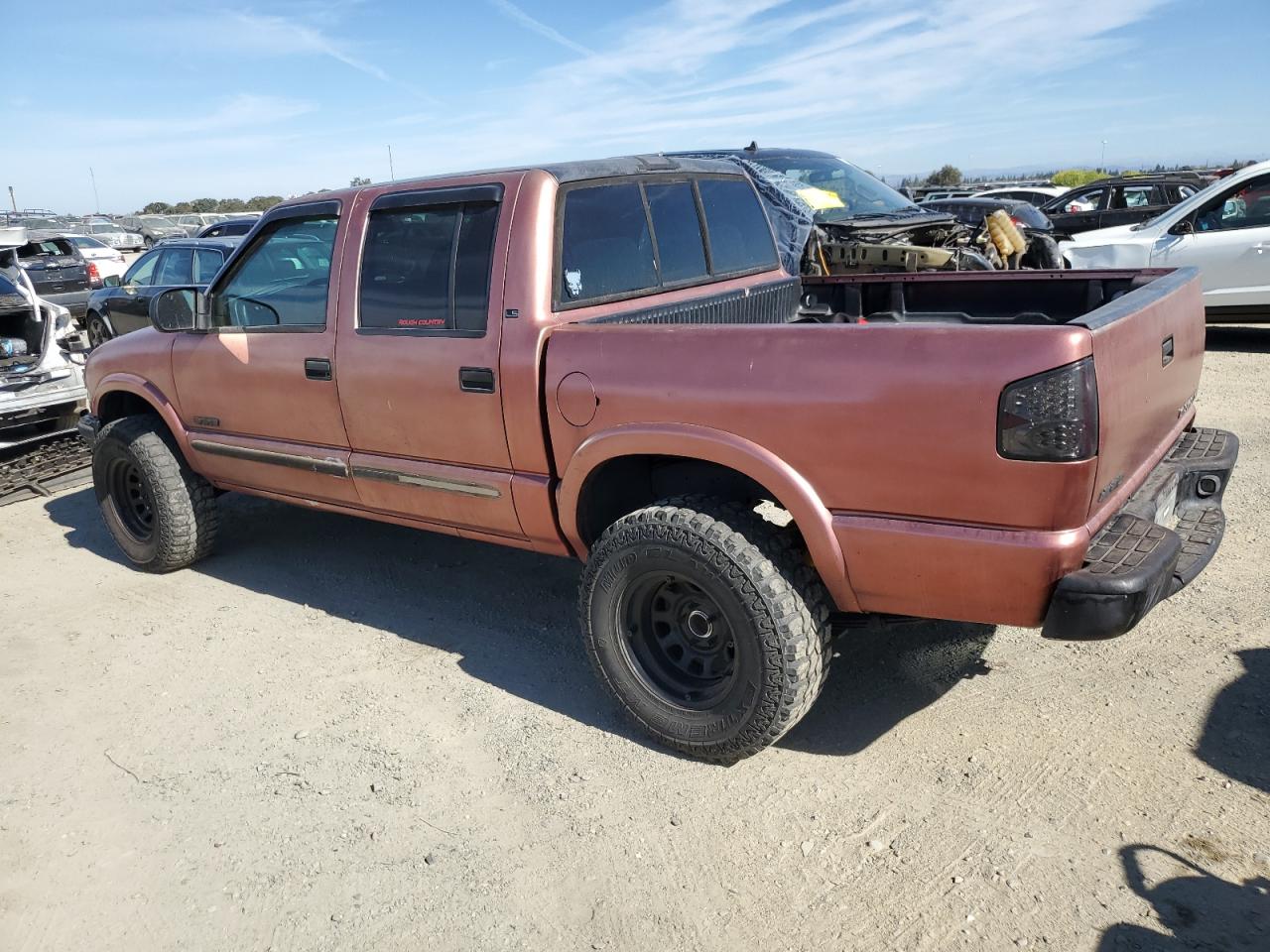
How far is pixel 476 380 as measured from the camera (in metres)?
3.46

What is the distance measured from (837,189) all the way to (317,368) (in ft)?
23.2

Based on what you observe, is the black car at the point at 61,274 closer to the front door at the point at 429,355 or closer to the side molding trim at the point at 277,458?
the side molding trim at the point at 277,458

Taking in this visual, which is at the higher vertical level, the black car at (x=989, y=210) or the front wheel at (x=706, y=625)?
the black car at (x=989, y=210)

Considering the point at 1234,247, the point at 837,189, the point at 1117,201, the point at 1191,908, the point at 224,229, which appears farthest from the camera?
the point at 1117,201

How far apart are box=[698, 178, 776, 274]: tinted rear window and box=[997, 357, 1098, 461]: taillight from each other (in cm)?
199

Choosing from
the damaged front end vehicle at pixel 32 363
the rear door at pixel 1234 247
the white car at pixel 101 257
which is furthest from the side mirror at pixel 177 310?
the white car at pixel 101 257

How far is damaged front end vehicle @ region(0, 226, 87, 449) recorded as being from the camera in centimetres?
678

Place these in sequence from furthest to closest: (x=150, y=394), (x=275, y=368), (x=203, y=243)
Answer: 1. (x=203, y=243)
2. (x=150, y=394)
3. (x=275, y=368)

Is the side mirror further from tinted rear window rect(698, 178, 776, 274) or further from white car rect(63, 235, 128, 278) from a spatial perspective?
white car rect(63, 235, 128, 278)

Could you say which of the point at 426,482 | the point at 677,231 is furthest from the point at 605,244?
the point at 426,482

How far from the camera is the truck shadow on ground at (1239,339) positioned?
29.7 ft

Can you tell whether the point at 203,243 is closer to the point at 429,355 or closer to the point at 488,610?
the point at 488,610

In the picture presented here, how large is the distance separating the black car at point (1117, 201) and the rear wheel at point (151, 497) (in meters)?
12.3

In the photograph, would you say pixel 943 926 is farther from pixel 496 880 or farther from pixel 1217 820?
pixel 496 880
